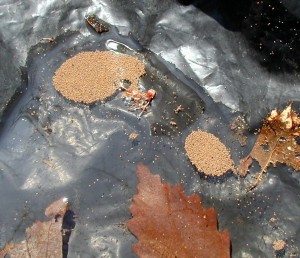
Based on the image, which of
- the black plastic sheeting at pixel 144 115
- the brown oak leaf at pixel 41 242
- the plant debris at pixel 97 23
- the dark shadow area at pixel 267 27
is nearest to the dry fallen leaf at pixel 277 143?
the black plastic sheeting at pixel 144 115

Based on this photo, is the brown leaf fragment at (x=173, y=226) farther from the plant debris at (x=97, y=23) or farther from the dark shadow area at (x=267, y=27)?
the plant debris at (x=97, y=23)

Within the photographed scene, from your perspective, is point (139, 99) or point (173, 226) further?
point (139, 99)

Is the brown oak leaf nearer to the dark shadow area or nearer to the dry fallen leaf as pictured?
the dry fallen leaf

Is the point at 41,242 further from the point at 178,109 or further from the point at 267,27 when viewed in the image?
the point at 267,27

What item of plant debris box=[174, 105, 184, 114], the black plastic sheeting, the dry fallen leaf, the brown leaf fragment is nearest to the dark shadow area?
the black plastic sheeting

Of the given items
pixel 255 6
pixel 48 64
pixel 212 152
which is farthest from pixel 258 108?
pixel 48 64

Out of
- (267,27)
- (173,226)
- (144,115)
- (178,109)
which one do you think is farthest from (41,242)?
(267,27)

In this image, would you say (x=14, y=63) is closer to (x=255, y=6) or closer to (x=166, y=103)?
(x=166, y=103)
